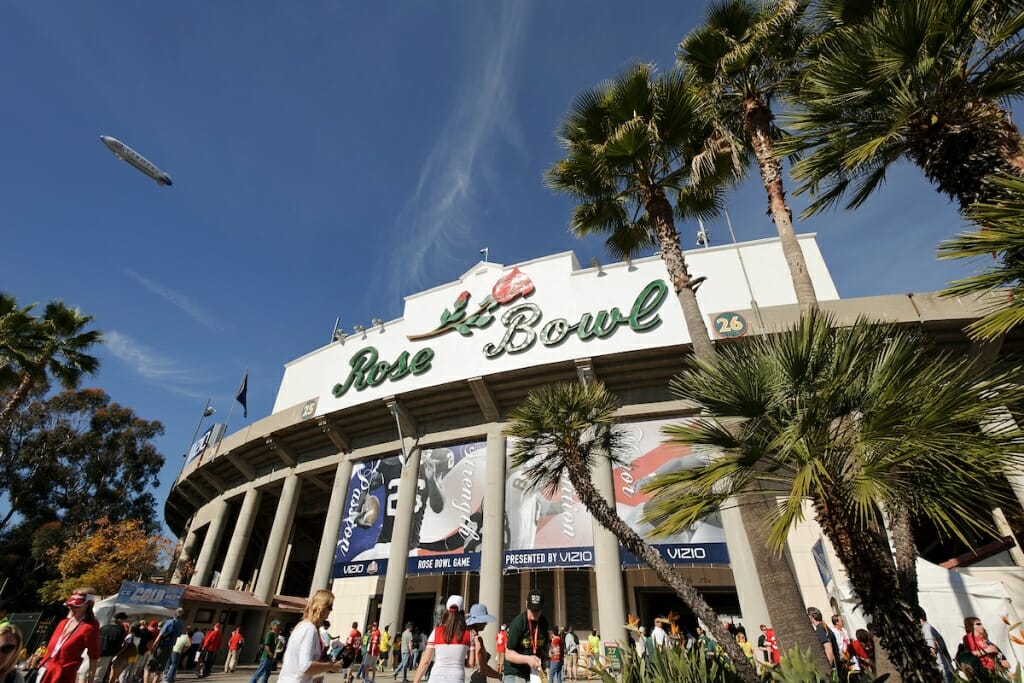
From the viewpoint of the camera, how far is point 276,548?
76.6ft

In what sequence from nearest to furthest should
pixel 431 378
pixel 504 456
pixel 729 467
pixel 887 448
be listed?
pixel 887 448, pixel 729 467, pixel 504 456, pixel 431 378

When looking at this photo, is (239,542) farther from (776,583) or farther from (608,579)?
(776,583)

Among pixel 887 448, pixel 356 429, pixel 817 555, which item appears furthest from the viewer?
pixel 356 429

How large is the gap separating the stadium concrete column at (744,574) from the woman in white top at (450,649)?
42.9ft

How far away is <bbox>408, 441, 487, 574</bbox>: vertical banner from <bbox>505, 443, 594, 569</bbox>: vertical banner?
Result: 1.53m

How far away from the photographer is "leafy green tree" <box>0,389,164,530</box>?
31781mm

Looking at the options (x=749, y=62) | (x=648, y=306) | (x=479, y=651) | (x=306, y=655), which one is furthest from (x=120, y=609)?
(x=749, y=62)

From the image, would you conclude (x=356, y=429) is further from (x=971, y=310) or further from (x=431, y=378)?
(x=971, y=310)

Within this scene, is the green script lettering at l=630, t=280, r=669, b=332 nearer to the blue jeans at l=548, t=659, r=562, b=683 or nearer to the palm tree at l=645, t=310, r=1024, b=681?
the blue jeans at l=548, t=659, r=562, b=683

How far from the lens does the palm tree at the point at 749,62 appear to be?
447 inches

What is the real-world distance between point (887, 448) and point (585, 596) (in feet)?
63.6

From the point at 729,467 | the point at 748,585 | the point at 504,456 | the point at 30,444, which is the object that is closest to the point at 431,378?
the point at 504,456

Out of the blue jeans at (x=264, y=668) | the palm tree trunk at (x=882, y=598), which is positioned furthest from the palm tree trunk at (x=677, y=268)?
the blue jeans at (x=264, y=668)

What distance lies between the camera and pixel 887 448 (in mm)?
4621
